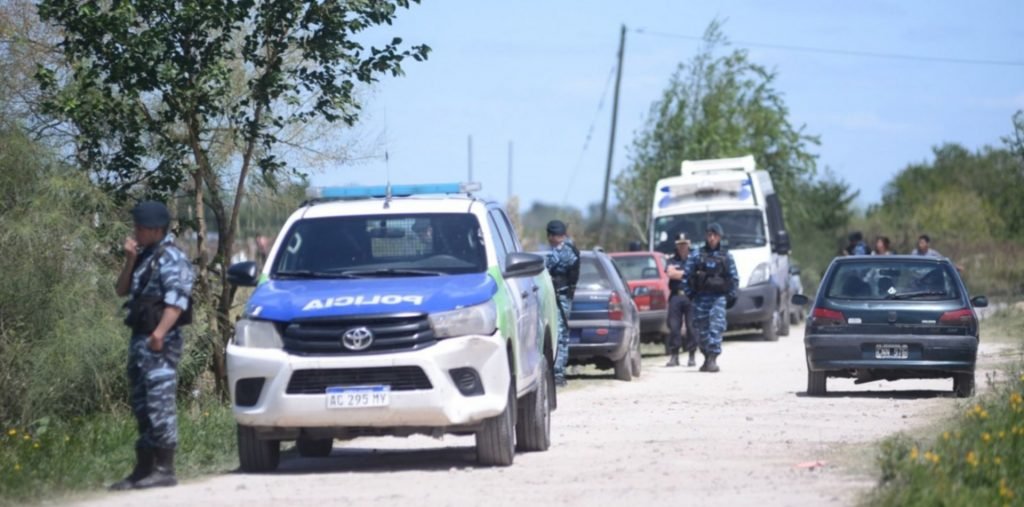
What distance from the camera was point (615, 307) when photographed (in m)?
21.1

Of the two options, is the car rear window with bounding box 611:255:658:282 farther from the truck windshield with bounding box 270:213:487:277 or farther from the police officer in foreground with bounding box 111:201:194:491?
the police officer in foreground with bounding box 111:201:194:491

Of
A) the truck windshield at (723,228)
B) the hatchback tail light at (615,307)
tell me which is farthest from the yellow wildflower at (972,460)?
the truck windshield at (723,228)

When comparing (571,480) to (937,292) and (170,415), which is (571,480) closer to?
(170,415)

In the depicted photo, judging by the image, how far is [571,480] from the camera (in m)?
11.4

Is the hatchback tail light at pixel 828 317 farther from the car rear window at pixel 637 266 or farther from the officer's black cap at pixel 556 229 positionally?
the car rear window at pixel 637 266

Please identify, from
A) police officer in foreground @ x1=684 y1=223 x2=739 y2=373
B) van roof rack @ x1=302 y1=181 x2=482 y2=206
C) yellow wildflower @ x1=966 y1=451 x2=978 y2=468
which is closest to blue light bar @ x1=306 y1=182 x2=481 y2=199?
van roof rack @ x1=302 y1=181 x2=482 y2=206

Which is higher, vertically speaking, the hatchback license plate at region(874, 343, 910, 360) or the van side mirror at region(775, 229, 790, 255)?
the van side mirror at region(775, 229, 790, 255)

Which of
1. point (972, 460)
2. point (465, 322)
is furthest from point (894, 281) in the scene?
point (972, 460)

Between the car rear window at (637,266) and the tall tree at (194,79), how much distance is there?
10.8 m

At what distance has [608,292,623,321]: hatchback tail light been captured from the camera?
21.1 metres

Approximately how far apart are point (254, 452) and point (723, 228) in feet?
69.7

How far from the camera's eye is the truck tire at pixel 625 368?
70.1 ft

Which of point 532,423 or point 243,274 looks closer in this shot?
point 243,274

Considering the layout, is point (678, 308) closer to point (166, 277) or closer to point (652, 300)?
point (652, 300)
